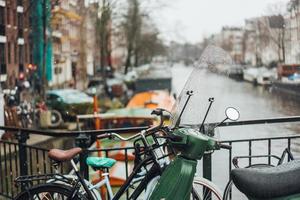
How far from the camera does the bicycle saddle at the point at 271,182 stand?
2.38 metres

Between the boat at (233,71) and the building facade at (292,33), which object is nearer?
the boat at (233,71)

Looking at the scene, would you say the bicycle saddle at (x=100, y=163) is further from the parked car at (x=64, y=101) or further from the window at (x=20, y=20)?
the parked car at (x=64, y=101)

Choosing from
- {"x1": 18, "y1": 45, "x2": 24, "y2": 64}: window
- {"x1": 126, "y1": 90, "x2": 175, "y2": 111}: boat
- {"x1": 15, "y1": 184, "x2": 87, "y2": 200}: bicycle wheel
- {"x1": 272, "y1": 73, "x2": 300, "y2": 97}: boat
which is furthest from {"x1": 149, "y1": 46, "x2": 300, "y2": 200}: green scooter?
{"x1": 18, "y1": 45, "x2": 24, "y2": 64}: window

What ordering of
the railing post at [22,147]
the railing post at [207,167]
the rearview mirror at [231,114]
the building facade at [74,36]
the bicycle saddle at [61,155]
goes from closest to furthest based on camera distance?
the rearview mirror at [231,114] < the bicycle saddle at [61,155] < the railing post at [207,167] < the railing post at [22,147] < the building facade at [74,36]

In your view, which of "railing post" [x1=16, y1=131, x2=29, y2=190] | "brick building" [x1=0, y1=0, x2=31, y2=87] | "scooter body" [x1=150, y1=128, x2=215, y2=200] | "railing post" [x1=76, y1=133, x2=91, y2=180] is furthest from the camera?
"brick building" [x1=0, y1=0, x2=31, y2=87]

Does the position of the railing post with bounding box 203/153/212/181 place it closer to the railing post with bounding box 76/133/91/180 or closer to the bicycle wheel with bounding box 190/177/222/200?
the bicycle wheel with bounding box 190/177/222/200

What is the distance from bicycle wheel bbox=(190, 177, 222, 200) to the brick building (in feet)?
23.0

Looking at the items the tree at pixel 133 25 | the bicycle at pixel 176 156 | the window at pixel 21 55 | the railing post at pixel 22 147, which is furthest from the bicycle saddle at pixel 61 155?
the tree at pixel 133 25

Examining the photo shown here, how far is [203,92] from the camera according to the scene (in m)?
2.98

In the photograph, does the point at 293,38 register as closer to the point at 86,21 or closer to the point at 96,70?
the point at 86,21

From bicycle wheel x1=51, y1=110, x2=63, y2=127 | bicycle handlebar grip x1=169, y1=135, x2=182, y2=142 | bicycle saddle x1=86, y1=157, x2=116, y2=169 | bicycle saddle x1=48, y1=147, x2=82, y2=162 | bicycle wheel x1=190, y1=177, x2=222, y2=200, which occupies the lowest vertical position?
bicycle wheel x1=51, y1=110, x2=63, y2=127

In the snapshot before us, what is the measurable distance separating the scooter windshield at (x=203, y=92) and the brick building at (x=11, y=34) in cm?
699

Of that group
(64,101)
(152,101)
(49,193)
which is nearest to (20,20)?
(152,101)

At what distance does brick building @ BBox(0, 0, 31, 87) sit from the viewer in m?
10.5
